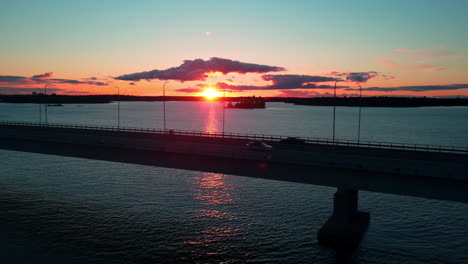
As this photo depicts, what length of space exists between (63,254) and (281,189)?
3102 centimetres

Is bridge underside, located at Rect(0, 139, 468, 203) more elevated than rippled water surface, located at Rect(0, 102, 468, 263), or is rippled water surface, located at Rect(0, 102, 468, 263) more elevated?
bridge underside, located at Rect(0, 139, 468, 203)

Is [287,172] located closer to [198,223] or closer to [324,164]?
[324,164]

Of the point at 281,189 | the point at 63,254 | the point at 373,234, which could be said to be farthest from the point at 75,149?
the point at 373,234

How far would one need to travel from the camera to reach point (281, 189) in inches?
2084

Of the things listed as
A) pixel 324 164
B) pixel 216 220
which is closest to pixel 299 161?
pixel 324 164

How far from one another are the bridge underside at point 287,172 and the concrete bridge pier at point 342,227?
233 inches

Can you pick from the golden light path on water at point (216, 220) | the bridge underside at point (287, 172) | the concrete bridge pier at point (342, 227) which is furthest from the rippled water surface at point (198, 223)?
the bridge underside at point (287, 172)

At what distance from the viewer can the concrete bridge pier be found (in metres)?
32.9

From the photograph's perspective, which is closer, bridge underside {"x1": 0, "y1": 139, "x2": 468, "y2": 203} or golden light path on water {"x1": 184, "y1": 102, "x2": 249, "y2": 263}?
bridge underside {"x1": 0, "y1": 139, "x2": 468, "y2": 203}

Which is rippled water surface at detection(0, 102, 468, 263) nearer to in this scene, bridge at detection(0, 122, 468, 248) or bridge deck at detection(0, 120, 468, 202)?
bridge at detection(0, 122, 468, 248)

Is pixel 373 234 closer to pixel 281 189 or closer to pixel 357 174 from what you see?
pixel 357 174

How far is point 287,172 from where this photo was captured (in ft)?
97.5

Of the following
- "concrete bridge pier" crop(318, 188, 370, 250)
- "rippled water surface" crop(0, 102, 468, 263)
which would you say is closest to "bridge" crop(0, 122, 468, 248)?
"concrete bridge pier" crop(318, 188, 370, 250)

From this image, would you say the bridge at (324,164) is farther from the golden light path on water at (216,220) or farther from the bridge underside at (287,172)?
the golden light path on water at (216,220)
